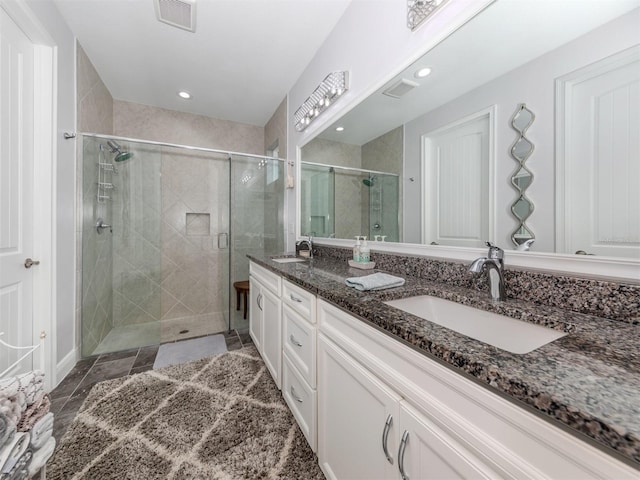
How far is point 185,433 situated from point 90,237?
1.80m

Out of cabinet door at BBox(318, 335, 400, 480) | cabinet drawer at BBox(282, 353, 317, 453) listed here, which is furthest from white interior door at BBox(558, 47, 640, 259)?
cabinet drawer at BBox(282, 353, 317, 453)

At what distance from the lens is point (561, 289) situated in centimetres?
74

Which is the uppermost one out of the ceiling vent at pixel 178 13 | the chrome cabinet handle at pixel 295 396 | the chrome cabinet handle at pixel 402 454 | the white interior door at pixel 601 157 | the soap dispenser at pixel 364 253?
the ceiling vent at pixel 178 13

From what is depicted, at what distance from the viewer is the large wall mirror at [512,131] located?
2.12 ft

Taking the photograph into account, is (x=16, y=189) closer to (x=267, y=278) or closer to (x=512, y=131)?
(x=267, y=278)

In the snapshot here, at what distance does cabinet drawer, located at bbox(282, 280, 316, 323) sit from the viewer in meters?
1.07

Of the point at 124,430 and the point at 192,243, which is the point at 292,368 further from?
the point at 192,243

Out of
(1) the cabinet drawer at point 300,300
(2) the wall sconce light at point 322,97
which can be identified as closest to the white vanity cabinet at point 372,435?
(1) the cabinet drawer at point 300,300

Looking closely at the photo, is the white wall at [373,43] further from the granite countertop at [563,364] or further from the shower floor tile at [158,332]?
the shower floor tile at [158,332]

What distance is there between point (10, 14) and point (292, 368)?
2338 mm

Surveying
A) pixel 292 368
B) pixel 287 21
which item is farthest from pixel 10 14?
pixel 292 368

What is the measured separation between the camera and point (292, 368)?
1.28m

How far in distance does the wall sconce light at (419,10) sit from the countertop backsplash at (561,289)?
3.51 ft

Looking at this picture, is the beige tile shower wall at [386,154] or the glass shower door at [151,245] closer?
the beige tile shower wall at [386,154]
